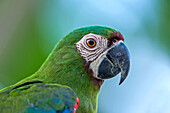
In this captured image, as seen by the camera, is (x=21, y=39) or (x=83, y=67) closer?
(x=83, y=67)

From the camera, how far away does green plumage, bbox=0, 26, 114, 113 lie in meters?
2.40

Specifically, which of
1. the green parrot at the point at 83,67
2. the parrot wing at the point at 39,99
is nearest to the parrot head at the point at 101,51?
the green parrot at the point at 83,67

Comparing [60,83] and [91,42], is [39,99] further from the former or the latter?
[91,42]

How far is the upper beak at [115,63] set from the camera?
9.08 feet

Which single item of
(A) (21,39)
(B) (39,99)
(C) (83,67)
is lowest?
(B) (39,99)

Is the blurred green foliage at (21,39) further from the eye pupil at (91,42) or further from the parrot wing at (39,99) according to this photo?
the parrot wing at (39,99)

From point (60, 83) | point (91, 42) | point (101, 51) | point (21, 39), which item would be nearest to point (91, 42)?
point (91, 42)

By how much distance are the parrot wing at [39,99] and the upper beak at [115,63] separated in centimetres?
43

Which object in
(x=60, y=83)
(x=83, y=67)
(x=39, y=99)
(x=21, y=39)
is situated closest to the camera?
(x=39, y=99)

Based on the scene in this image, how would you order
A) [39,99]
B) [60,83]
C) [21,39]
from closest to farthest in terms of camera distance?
[39,99] → [60,83] → [21,39]

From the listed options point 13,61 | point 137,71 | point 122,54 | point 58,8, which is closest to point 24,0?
point 13,61

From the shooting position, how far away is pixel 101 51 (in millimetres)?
2850

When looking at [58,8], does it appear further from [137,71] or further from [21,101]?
[21,101]

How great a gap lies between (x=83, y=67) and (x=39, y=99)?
60 cm
